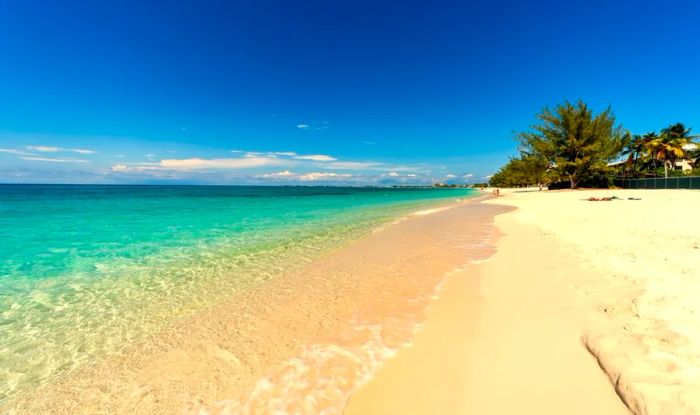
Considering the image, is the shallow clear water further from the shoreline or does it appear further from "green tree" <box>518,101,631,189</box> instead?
"green tree" <box>518,101,631,189</box>

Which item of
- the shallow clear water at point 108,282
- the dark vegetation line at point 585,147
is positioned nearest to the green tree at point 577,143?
the dark vegetation line at point 585,147

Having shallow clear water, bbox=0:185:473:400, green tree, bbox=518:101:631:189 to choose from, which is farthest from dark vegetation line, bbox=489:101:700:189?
shallow clear water, bbox=0:185:473:400

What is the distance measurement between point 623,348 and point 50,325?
8.45 m

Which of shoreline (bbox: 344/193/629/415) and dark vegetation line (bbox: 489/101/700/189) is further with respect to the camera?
dark vegetation line (bbox: 489/101/700/189)

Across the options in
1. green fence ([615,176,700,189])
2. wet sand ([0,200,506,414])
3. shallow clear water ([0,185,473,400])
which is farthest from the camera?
green fence ([615,176,700,189])

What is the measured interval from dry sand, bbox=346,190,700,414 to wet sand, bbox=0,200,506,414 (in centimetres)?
41

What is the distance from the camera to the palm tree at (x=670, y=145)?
44.6 meters

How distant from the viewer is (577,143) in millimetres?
42188

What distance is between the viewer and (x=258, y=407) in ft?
10.1

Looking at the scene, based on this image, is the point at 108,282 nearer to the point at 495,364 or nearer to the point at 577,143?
the point at 495,364

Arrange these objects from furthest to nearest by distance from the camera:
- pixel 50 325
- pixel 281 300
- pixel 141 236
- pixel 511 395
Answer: pixel 141 236, pixel 281 300, pixel 50 325, pixel 511 395

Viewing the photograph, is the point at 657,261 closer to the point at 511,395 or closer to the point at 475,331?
the point at 475,331

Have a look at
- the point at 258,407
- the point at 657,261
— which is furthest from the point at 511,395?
the point at 657,261

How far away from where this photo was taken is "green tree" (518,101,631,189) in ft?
137
